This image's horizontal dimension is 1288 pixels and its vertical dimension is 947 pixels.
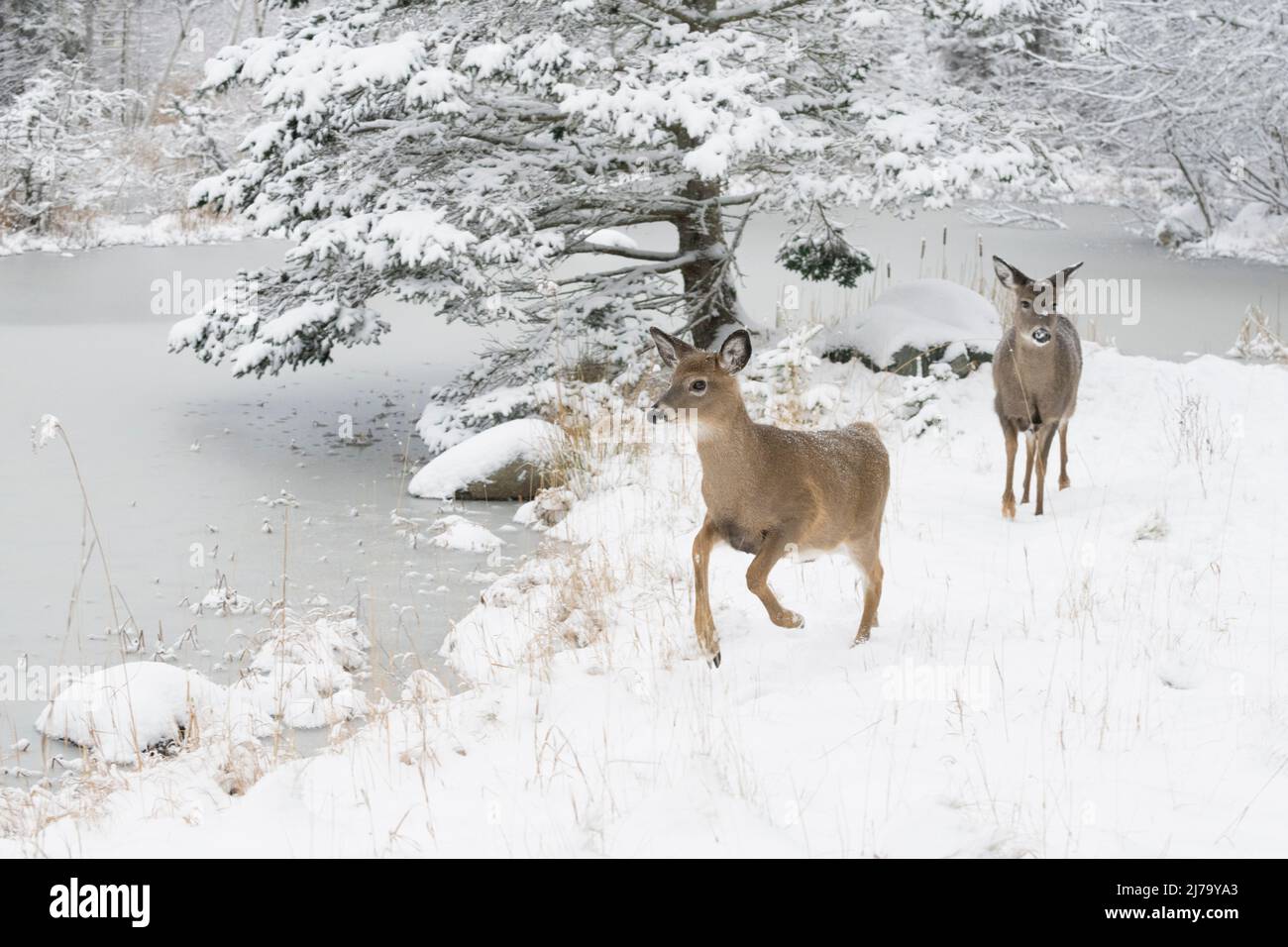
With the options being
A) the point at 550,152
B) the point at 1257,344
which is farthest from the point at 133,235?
the point at 1257,344

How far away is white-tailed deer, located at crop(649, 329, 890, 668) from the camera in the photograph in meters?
5.25

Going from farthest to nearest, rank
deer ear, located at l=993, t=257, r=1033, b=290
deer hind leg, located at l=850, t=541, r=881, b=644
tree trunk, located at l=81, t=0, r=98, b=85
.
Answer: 1. tree trunk, located at l=81, t=0, r=98, b=85
2. deer ear, located at l=993, t=257, r=1033, b=290
3. deer hind leg, located at l=850, t=541, r=881, b=644

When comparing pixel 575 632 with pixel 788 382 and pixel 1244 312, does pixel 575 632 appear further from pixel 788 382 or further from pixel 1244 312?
pixel 1244 312

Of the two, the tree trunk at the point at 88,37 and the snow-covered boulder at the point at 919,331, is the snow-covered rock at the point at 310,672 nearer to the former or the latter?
the snow-covered boulder at the point at 919,331

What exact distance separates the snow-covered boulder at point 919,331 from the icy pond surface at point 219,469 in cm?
109

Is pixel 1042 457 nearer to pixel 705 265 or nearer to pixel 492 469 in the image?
pixel 492 469

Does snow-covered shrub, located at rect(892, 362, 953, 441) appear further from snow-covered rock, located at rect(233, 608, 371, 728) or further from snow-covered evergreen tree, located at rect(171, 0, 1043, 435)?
snow-covered rock, located at rect(233, 608, 371, 728)

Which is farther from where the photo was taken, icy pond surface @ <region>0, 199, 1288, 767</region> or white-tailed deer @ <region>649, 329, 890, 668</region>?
icy pond surface @ <region>0, 199, 1288, 767</region>

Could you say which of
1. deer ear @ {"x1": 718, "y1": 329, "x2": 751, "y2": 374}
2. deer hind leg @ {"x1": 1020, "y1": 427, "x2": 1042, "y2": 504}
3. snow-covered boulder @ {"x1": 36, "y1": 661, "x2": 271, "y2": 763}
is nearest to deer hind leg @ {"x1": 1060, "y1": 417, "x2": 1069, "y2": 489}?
deer hind leg @ {"x1": 1020, "y1": 427, "x2": 1042, "y2": 504}

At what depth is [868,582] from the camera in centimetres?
572

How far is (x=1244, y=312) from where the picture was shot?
17797mm

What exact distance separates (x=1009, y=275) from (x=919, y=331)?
406 cm

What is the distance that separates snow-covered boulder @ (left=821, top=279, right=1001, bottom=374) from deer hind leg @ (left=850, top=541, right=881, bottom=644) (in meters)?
6.34

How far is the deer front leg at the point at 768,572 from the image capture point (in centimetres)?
517
